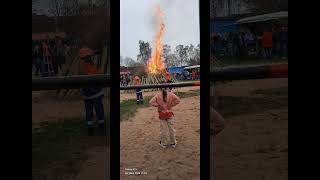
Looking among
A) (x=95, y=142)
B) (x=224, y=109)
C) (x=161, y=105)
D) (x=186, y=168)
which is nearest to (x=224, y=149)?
(x=224, y=109)

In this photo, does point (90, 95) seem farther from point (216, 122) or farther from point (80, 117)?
point (216, 122)

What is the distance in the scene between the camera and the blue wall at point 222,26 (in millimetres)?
1656

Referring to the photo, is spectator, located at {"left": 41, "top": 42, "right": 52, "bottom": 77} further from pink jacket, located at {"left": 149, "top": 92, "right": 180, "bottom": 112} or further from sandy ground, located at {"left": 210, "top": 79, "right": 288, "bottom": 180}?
pink jacket, located at {"left": 149, "top": 92, "right": 180, "bottom": 112}

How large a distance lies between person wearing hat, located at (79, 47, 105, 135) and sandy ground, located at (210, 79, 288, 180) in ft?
1.77

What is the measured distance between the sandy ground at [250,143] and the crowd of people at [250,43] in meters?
0.14

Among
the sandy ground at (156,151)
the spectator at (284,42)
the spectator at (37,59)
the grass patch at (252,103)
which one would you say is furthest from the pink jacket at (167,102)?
the spectator at (37,59)

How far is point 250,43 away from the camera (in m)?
1.70

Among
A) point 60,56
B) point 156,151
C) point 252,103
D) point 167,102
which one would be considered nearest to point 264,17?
point 252,103

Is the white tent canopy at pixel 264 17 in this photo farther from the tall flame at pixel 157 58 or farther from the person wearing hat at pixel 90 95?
the tall flame at pixel 157 58

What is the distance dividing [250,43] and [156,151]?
19.2 ft

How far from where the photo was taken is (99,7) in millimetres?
1626

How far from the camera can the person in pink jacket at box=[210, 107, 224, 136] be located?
1673 mm
